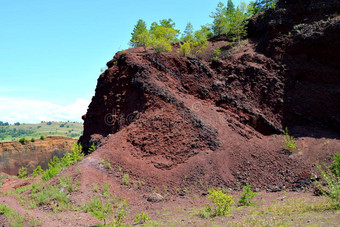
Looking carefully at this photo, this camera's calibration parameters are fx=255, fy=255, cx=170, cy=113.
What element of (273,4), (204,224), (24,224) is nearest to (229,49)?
(273,4)

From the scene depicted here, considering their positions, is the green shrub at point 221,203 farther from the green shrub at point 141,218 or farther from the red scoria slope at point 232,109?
the red scoria slope at point 232,109

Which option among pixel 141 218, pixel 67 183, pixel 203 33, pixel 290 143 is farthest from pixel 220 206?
pixel 203 33

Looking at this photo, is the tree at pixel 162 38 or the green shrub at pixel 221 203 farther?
the tree at pixel 162 38

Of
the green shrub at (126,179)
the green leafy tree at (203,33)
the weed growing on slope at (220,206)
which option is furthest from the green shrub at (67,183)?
the green leafy tree at (203,33)

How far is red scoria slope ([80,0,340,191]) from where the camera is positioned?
11492 millimetres

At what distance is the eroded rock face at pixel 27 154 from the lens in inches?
1104

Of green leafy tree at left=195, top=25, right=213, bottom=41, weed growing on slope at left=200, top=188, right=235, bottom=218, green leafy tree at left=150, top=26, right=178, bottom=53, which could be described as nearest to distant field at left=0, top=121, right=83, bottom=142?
green leafy tree at left=195, top=25, right=213, bottom=41

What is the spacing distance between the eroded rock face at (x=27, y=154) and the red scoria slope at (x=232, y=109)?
1480cm

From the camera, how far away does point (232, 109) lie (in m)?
15.4

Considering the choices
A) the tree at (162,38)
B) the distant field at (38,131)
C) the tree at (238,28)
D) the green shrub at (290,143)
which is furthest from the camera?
the distant field at (38,131)

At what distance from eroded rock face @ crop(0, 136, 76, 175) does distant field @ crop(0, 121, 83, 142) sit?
91.2m

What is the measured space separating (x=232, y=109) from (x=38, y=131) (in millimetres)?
145892

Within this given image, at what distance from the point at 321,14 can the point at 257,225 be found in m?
17.0

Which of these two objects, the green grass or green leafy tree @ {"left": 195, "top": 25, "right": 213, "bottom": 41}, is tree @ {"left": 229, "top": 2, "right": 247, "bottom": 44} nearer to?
green leafy tree @ {"left": 195, "top": 25, "right": 213, "bottom": 41}
